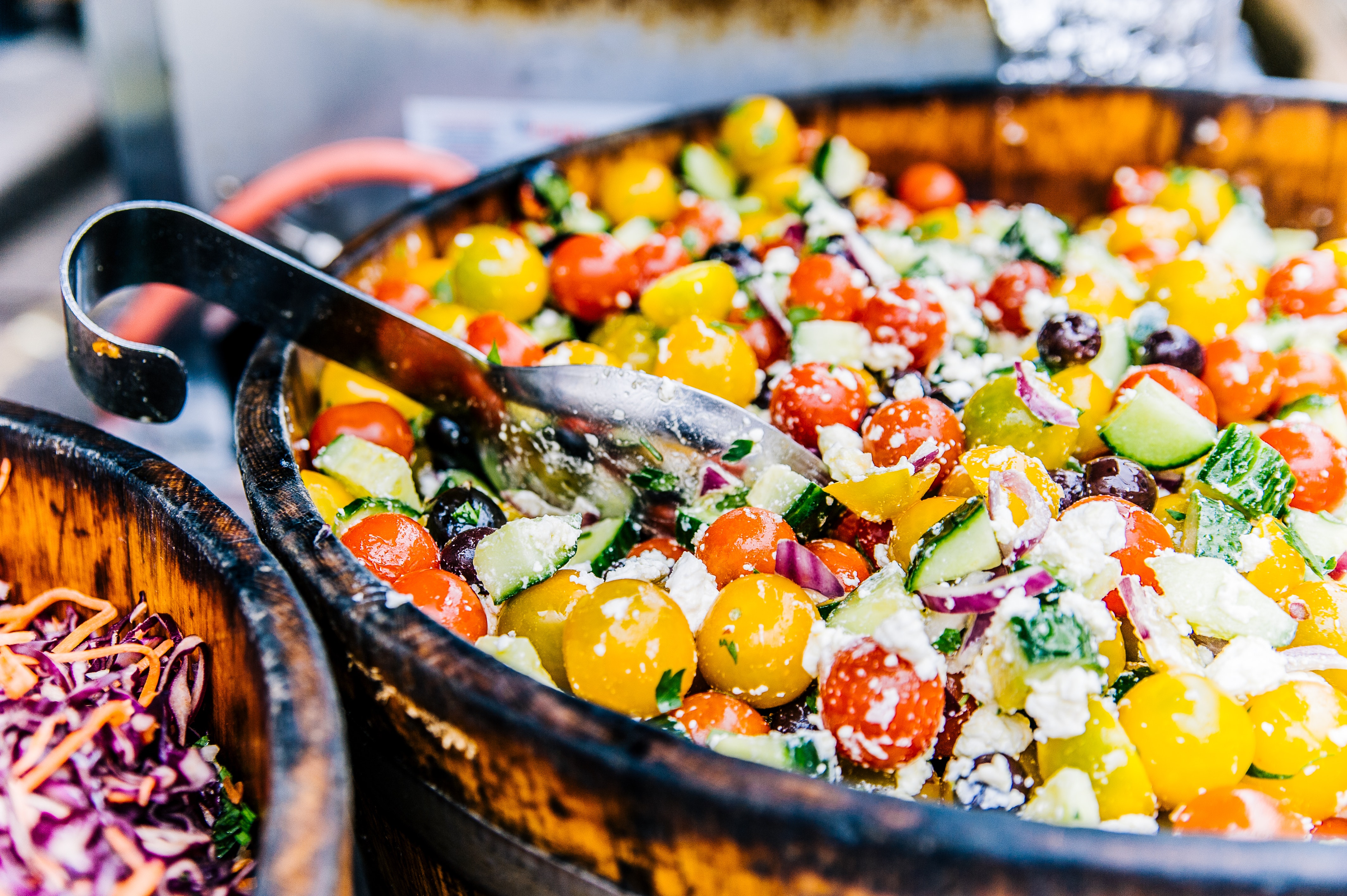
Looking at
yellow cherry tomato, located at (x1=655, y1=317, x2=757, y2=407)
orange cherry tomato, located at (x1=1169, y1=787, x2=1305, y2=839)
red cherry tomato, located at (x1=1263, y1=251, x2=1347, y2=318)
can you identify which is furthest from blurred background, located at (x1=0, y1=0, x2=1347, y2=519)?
orange cherry tomato, located at (x1=1169, y1=787, x2=1305, y2=839)

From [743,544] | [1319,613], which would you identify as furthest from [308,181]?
[1319,613]

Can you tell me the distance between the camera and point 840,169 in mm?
2512

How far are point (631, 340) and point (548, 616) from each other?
0.72 metres

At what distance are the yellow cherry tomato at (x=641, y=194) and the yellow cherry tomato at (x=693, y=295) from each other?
56 centimetres

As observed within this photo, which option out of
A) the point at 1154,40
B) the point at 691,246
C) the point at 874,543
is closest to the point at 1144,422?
the point at 874,543

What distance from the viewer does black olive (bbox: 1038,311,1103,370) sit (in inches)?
66.7

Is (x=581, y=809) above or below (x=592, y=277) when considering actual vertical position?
below

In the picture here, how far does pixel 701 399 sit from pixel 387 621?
24.5 inches

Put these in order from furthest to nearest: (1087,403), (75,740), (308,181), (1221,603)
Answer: (308,181) < (1087,403) < (1221,603) < (75,740)

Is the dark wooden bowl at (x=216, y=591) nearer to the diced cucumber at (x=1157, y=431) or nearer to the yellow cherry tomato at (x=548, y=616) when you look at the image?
the yellow cherry tomato at (x=548, y=616)

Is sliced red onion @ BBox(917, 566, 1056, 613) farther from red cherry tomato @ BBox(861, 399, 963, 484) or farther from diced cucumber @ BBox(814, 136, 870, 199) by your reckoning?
diced cucumber @ BBox(814, 136, 870, 199)

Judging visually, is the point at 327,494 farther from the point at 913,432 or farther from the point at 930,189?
the point at 930,189

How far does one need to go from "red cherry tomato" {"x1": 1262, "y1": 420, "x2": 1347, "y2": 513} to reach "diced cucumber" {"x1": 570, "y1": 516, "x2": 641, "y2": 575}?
104 centimetres

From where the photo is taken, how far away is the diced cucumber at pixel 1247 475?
143cm
